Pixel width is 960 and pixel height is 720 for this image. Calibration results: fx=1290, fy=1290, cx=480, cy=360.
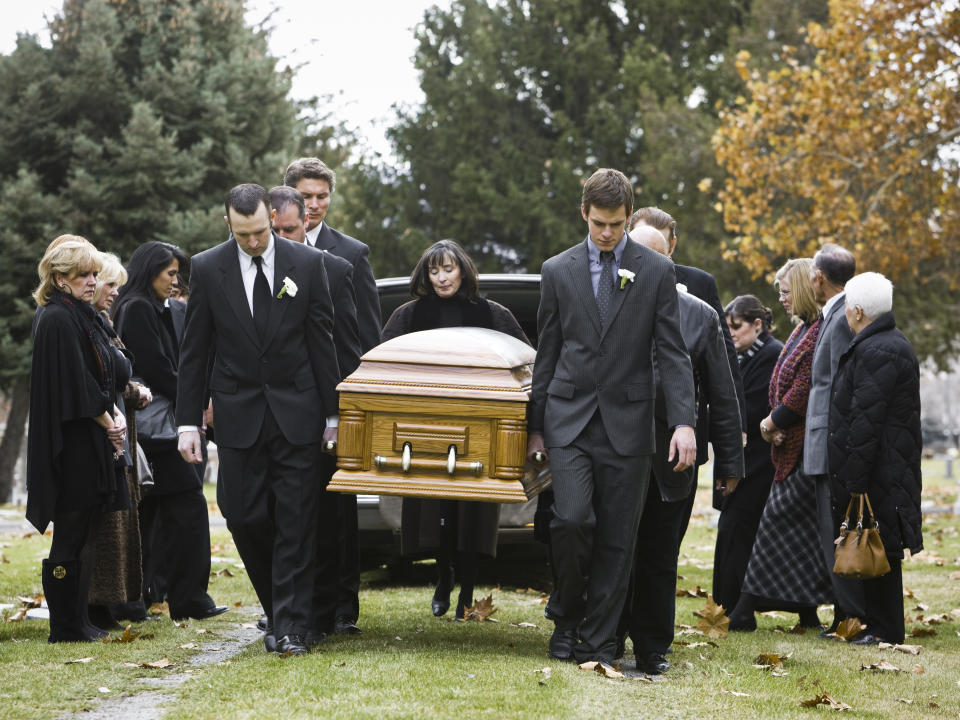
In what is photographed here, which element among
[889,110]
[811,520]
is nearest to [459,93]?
[889,110]

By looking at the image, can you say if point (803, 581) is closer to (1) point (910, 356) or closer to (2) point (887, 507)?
(2) point (887, 507)

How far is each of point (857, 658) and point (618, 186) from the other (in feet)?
8.75

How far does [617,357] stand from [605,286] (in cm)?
33

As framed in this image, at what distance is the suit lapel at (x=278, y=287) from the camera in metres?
5.82

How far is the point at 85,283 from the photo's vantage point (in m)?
6.44

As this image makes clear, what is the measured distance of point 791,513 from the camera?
7402 mm

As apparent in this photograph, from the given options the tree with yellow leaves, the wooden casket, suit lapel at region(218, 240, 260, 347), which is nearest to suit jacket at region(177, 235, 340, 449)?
suit lapel at region(218, 240, 260, 347)

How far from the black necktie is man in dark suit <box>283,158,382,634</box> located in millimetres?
877

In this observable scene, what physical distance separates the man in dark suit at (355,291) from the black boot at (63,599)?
127 cm

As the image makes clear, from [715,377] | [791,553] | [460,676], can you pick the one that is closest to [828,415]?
[791,553]

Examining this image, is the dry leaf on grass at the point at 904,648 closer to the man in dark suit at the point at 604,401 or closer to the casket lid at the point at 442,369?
the man in dark suit at the point at 604,401

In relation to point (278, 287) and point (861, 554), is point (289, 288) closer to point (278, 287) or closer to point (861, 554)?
point (278, 287)

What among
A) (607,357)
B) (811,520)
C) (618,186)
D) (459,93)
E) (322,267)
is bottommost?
→ (811,520)

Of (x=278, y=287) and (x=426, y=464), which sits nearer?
(x=426, y=464)
